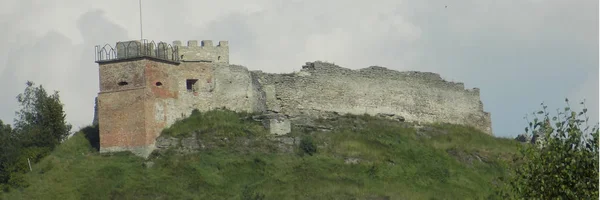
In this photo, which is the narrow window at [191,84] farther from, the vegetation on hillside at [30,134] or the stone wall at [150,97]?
the vegetation on hillside at [30,134]

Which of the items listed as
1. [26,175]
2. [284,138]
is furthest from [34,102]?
[284,138]

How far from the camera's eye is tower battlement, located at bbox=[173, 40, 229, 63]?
47406 millimetres

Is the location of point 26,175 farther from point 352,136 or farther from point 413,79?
point 413,79

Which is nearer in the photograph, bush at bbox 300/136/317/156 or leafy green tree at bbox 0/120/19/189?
leafy green tree at bbox 0/120/19/189

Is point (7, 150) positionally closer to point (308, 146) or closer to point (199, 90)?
point (199, 90)

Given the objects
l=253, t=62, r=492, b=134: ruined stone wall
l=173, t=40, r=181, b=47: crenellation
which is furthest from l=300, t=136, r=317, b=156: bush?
l=173, t=40, r=181, b=47: crenellation

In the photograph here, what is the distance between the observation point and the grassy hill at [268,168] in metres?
41.6

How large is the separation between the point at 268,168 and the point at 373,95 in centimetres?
947

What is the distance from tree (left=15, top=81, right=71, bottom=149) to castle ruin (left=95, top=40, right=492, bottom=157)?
252 cm

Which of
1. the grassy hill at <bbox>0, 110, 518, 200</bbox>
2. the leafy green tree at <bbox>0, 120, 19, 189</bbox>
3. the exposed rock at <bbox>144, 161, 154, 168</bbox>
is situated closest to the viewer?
the grassy hill at <bbox>0, 110, 518, 200</bbox>

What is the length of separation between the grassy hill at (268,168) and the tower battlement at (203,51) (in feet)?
7.22

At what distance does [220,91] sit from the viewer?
47875 mm

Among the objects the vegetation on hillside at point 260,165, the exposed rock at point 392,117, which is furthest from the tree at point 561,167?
the exposed rock at point 392,117

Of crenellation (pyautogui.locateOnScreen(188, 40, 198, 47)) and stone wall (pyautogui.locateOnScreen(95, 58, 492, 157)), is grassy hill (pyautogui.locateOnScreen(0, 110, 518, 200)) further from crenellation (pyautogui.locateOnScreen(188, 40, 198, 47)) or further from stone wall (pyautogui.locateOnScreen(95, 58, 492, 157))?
crenellation (pyautogui.locateOnScreen(188, 40, 198, 47))
